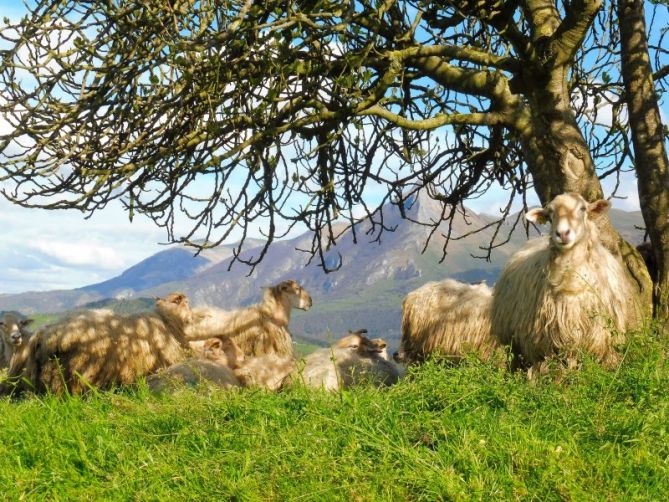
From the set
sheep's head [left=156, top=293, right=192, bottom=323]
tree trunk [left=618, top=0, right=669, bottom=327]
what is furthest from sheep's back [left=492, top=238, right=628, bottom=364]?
sheep's head [left=156, top=293, right=192, bottom=323]

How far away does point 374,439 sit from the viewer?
194 inches

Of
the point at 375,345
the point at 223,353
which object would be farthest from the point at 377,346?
the point at 223,353

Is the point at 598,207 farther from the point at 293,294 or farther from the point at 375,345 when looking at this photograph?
the point at 293,294

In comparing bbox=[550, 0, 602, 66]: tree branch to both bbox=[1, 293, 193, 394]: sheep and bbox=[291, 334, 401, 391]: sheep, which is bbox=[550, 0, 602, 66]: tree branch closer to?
bbox=[291, 334, 401, 391]: sheep

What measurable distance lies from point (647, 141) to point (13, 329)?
8912 mm

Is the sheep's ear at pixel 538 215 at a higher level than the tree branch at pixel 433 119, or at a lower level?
lower

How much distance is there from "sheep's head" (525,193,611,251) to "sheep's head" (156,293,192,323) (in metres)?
5.83

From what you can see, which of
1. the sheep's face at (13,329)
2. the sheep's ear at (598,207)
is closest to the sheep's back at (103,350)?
the sheep's face at (13,329)

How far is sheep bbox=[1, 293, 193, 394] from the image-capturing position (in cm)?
1007

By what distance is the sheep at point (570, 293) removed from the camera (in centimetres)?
765

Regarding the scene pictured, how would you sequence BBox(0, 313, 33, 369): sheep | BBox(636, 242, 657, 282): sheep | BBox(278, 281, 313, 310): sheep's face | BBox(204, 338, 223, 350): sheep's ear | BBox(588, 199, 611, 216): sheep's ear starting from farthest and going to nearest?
BBox(278, 281, 313, 310): sheep's face < BBox(0, 313, 33, 369): sheep < BBox(204, 338, 223, 350): sheep's ear < BBox(636, 242, 657, 282): sheep < BBox(588, 199, 611, 216): sheep's ear

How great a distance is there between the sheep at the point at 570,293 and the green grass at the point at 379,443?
1.49m

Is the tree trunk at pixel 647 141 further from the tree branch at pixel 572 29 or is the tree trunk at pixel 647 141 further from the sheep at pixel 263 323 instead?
the sheep at pixel 263 323

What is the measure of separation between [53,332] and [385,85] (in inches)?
211
